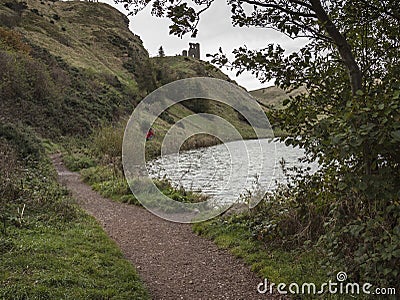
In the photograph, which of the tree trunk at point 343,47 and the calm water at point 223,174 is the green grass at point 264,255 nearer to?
the calm water at point 223,174

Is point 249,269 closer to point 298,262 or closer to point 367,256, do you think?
point 298,262

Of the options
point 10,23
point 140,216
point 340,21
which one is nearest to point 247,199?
point 140,216

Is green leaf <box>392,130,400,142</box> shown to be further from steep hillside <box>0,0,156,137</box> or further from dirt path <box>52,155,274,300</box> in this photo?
steep hillside <box>0,0,156,137</box>

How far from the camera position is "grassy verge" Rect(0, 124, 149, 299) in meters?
4.58

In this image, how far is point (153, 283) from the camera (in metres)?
5.61

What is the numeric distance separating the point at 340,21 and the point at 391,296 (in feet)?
8.27

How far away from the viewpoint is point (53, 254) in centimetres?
565

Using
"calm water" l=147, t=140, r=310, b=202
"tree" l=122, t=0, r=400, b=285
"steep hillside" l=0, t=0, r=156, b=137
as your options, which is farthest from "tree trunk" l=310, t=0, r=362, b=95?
"steep hillside" l=0, t=0, r=156, b=137

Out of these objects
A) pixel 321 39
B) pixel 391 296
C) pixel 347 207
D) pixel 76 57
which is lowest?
pixel 391 296

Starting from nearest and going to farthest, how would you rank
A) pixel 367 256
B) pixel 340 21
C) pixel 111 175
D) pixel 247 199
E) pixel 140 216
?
pixel 367 256 → pixel 340 21 → pixel 247 199 → pixel 140 216 → pixel 111 175

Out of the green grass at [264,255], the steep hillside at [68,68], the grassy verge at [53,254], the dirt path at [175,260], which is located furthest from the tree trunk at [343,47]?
the steep hillside at [68,68]

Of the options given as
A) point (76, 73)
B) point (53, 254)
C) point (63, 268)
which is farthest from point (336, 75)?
point (76, 73)

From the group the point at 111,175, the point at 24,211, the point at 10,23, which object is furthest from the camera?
the point at 10,23

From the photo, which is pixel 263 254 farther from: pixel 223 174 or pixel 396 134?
pixel 223 174
